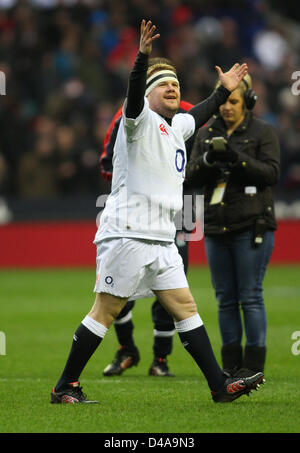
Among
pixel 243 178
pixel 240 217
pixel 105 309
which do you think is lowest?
pixel 105 309

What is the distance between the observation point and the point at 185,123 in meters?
5.88

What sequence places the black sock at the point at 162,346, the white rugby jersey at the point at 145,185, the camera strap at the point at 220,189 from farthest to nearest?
the black sock at the point at 162,346 < the camera strap at the point at 220,189 < the white rugby jersey at the point at 145,185

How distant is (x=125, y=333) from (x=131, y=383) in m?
0.73

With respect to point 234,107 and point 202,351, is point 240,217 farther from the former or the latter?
point 202,351

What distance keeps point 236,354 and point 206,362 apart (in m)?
1.35

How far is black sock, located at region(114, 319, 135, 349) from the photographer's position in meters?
7.46

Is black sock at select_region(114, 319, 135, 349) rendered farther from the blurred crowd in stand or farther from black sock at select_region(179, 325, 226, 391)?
the blurred crowd in stand

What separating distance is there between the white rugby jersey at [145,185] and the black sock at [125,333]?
196 centimetres

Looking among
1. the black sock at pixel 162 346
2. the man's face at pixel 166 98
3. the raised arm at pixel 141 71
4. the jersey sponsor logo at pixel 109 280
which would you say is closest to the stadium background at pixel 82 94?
the black sock at pixel 162 346

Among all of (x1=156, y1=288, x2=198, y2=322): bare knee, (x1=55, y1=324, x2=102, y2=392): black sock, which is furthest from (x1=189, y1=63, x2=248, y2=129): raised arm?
(x1=55, y1=324, x2=102, y2=392): black sock

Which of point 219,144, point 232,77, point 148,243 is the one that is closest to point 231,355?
point 219,144

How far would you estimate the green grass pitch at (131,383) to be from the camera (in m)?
5.04

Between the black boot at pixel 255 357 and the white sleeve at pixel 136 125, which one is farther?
the black boot at pixel 255 357

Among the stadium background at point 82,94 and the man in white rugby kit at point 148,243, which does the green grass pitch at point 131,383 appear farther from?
the stadium background at point 82,94
